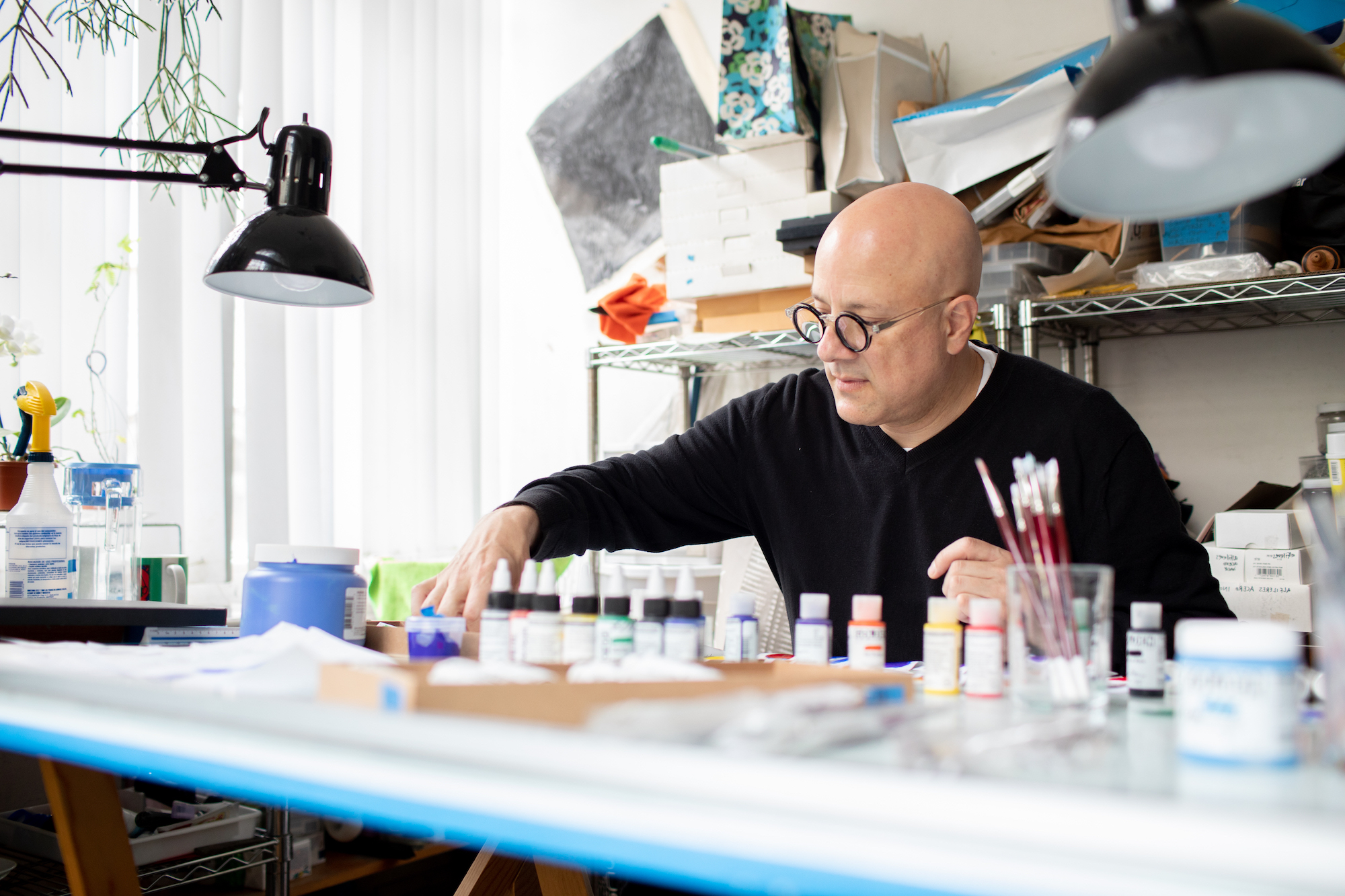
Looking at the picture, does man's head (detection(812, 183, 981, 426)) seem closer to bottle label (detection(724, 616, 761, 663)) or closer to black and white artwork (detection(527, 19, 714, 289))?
bottle label (detection(724, 616, 761, 663))

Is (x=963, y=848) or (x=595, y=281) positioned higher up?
(x=595, y=281)

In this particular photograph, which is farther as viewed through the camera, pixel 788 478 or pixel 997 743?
pixel 788 478

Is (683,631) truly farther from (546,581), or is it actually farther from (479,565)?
(479,565)

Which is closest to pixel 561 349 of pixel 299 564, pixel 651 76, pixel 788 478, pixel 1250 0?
pixel 651 76

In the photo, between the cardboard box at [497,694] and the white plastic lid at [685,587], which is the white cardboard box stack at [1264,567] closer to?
the white plastic lid at [685,587]

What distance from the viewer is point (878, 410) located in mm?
1471

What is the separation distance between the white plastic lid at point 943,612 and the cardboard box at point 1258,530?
3.84 feet

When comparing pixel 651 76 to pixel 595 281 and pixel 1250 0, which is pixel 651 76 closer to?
pixel 595 281

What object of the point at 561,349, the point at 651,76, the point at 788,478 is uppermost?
the point at 651,76

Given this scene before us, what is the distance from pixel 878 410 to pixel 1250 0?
104 cm

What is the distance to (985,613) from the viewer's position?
0.82 m

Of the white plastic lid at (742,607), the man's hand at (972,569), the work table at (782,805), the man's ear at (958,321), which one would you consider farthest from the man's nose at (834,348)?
the work table at (782,805)

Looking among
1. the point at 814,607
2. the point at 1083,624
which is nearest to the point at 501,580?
the point at 814,607

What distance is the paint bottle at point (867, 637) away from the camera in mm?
909
